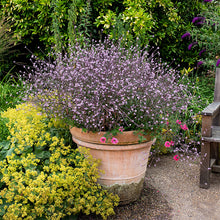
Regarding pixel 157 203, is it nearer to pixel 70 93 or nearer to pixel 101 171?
pixel 101 171

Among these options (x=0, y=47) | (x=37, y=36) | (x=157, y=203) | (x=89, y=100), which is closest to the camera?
(x=89, y=100)

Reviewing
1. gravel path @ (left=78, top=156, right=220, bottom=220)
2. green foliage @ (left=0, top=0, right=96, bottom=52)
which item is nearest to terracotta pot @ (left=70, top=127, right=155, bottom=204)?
gravel path @ (left=78, top=156, right=220, bottom=220)

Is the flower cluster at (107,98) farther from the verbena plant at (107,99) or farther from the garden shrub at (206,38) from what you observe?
the garden shrub at (206,38)

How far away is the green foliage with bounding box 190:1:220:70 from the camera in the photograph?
467 centimetres

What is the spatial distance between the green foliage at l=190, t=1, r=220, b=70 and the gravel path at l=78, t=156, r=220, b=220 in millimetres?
2234

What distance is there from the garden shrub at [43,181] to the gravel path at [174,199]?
9.4 inches

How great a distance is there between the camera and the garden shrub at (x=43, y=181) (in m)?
1.90

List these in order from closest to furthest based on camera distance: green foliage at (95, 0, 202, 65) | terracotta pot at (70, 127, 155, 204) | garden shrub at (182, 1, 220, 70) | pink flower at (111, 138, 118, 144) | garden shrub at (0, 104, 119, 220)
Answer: garden shrub at (0, 104, 119, 220) → pink flower at (111, 138, 118, 144) → terracotta pot at (70, 127, 155, 204) → green foliage at (95, 0, 202, 65) → garden shrub at (182, 1, 220, 70)

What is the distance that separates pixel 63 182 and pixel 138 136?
67 cm

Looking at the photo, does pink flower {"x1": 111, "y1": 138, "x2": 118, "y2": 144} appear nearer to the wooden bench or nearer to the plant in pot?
the plant in pot

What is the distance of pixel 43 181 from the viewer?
6.93ft

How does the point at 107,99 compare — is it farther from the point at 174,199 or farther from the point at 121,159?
the point at 174,199

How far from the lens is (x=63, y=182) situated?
2010mm

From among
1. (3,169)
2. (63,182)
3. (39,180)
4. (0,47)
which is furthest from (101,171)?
(0,47)
